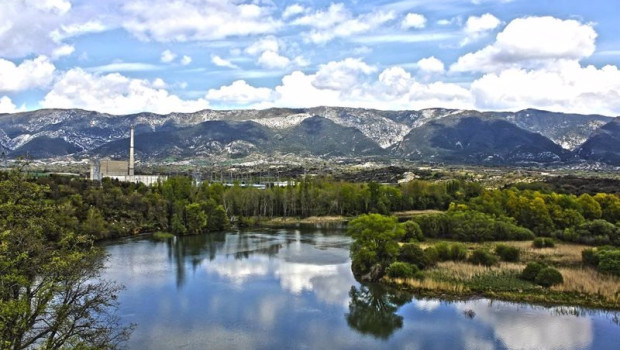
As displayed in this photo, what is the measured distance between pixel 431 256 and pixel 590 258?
11.9 metres

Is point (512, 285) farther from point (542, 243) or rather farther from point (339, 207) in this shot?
point (339, 207)

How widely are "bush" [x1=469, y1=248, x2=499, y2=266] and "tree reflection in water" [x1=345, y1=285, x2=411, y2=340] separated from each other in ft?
29.6

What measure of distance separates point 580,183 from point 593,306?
7482cm

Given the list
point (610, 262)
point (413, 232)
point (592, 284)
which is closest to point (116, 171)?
point (413, 232)

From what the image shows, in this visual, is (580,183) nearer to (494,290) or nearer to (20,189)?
(494,290)

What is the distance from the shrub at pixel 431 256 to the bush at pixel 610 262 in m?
11.4

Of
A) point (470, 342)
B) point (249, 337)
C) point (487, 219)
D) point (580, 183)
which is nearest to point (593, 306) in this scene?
point (470, 342)

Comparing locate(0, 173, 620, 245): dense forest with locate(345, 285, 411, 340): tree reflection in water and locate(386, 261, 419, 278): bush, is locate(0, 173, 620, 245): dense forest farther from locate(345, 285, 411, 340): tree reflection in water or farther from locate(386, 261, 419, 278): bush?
locate(345, 285, 411, 340): tree reflection in water

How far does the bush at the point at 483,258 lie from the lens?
130 feet

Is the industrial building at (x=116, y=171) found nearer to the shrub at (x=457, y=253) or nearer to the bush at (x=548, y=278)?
the shrub at (x=457, y=253)

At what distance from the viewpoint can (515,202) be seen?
6231 centimetres

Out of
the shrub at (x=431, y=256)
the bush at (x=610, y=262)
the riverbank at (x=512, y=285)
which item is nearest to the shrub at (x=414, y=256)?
the shrub at (x=431, y=256)

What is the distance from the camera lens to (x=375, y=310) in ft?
103

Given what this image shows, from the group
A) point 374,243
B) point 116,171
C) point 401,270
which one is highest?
point 116,171
